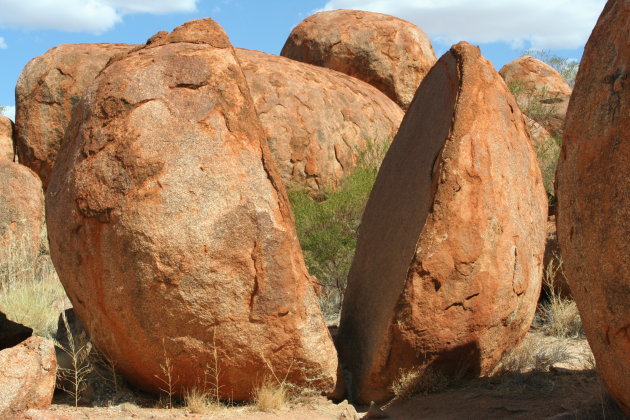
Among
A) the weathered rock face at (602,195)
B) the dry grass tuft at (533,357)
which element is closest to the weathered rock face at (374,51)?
→ the dry grass tuft at (533,357)

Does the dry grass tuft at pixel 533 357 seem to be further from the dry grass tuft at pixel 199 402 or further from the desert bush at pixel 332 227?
the desert bush at pixel 332 227

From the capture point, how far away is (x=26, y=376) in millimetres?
4039

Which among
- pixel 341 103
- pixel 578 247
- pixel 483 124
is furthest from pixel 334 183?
pixel 578 247

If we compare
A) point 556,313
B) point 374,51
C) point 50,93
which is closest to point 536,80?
point 374,51

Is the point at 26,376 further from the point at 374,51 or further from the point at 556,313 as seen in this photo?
the point at 374,51

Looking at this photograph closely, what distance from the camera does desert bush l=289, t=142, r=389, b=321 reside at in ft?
24.8

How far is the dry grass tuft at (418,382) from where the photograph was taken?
14.0 ft

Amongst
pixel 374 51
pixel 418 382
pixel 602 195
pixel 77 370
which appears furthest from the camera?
pixel 374 51

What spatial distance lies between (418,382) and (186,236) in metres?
1.45

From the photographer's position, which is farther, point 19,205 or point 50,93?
point 50,93

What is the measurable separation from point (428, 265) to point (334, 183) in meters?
4.36

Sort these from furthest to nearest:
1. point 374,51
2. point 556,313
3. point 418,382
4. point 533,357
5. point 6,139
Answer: point 374,51 < point 6,139 < point 556,313 < point 533,357 < point 418,382

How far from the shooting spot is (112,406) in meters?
4.27

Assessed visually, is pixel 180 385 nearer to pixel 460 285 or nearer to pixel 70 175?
pixel 70 175
